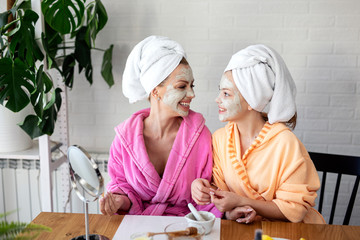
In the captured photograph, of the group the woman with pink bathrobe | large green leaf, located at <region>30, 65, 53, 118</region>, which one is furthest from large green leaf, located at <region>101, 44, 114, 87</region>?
the woman with pink bathrobe

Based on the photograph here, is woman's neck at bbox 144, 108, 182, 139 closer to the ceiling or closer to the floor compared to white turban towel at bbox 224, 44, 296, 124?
closer to the floor

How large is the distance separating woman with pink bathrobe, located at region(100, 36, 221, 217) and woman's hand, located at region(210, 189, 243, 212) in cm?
15

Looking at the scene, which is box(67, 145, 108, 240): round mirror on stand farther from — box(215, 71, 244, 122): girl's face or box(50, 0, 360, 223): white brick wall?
box(50, 0, 360, 223): white brick wall

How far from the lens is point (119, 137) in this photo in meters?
1.86

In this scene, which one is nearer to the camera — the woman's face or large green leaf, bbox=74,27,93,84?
the woman's face

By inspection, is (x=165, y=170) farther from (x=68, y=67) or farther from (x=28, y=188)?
(x=28, y=188)

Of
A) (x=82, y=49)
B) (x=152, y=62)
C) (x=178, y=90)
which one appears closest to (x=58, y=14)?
(x=82, y=49)

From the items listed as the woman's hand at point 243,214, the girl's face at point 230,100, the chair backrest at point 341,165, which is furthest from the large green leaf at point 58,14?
the chair backrest at point 341,165

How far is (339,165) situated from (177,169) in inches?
30.0

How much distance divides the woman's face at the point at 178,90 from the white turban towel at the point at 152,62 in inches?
1.2

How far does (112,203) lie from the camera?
1.61 metres

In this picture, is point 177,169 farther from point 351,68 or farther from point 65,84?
point 351,68

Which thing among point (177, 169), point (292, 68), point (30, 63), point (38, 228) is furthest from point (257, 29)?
point (38, 228)

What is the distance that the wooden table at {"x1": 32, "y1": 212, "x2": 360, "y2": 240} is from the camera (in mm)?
1378
